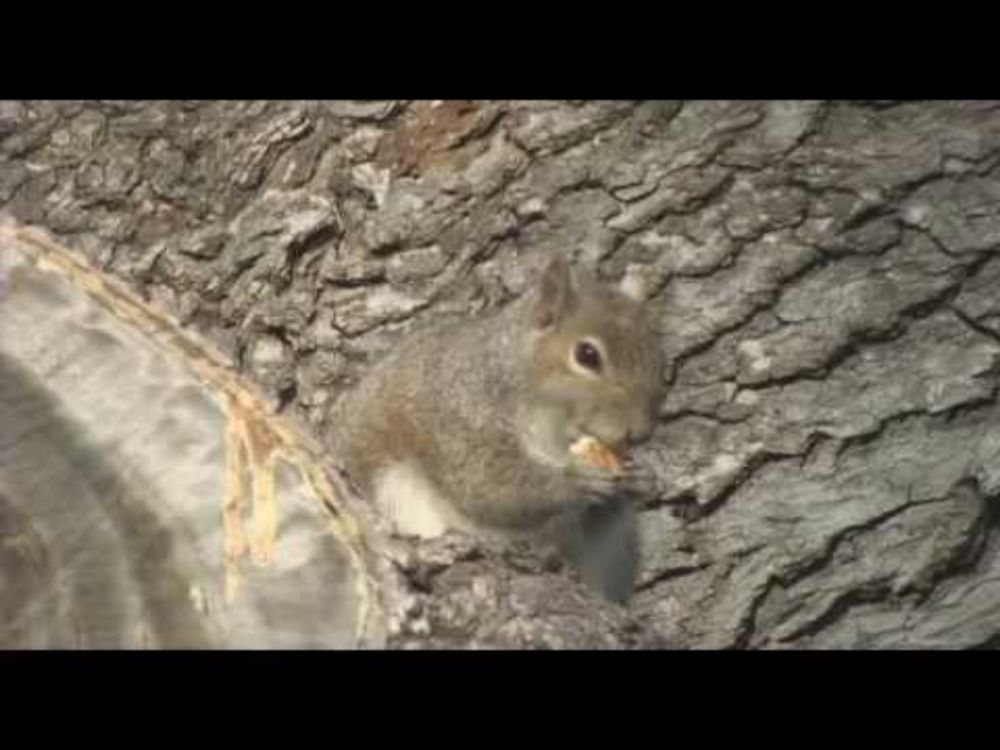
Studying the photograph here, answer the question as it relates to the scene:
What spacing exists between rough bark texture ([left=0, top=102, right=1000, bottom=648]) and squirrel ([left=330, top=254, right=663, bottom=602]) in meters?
0.12

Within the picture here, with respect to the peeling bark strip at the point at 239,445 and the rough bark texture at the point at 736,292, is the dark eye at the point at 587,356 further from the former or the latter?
the peeling bark strip at the point at 239,445

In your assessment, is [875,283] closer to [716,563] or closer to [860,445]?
[860,445]

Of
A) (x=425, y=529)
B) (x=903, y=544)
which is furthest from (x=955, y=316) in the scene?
(x=425, y=529)

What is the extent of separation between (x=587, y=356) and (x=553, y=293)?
0.49ft

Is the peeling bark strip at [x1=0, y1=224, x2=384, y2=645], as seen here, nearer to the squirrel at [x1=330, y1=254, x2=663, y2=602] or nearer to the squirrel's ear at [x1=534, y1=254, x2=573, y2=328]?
the squirrel at [x1=330, y1=254, x2=663, y2=602]

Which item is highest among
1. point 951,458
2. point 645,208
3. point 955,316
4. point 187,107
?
point 187,107

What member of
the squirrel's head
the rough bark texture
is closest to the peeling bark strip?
the rough bark texture

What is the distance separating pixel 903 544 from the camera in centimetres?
300

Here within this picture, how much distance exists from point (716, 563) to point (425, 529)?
64cm

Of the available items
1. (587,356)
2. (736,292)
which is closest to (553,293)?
(587,356)

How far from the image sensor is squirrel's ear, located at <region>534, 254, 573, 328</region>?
9.70ft

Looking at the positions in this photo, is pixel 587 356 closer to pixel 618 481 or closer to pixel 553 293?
pixel 553 293

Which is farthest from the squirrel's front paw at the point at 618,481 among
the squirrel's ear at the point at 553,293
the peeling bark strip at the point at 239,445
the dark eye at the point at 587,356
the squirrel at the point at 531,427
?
the peeling bark strip at the point at 239,445

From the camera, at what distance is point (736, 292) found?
307cm
